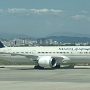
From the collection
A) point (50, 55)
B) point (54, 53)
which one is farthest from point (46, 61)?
point (54, 53)

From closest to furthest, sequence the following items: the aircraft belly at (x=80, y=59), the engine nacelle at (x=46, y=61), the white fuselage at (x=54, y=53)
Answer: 1. the engine nacelle at (x=46, y=61)
2. the aircraft belly at (x=80, y=59)
3. the white fuselage at (x=54, y=53)

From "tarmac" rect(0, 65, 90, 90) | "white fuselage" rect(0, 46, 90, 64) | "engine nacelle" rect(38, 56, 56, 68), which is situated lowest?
"tarmac" rect(0, 65, 90, 90)

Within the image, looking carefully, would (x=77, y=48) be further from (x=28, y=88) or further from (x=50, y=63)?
(x=28, y=88)

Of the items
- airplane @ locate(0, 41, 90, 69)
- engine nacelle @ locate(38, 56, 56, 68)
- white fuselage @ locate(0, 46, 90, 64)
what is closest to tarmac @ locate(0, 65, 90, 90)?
engine nacelle @ locate(38, 56, 56, 68)

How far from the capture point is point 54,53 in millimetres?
47219

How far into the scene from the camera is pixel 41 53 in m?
47.9

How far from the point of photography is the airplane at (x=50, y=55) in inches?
1801

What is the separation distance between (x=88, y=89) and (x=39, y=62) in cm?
2451

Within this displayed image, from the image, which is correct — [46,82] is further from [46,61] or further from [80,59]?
[80,59]

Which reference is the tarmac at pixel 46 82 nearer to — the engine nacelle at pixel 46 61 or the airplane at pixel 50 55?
the engine nacelle at pixel 46 61

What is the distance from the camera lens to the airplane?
150 ft

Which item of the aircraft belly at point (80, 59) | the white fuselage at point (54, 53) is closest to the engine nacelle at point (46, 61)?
the white fuselage at point (54, 53)

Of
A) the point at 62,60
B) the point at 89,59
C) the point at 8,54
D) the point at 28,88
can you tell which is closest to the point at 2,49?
the point at 8,54

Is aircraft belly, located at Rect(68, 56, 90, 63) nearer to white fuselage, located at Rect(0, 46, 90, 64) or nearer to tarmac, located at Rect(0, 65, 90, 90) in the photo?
white fuselage, located at Rect(0, 46, 90, 64)
